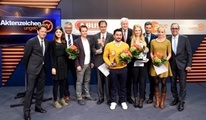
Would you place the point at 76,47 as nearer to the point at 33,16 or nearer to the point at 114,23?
the point at 33,16

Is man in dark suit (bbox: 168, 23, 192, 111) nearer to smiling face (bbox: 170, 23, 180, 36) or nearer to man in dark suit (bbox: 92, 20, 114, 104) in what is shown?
smiling face (bbox: 170, 23, 180, 36)

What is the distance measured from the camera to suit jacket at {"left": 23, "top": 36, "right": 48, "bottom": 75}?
13.1 ft

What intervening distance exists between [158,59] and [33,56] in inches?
84.9

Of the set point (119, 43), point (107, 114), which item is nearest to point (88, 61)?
point (119, 43)

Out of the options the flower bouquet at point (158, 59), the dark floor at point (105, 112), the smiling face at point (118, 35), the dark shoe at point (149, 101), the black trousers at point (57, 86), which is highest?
the smiling face at point (118, 35)

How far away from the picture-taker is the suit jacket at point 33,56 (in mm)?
3992

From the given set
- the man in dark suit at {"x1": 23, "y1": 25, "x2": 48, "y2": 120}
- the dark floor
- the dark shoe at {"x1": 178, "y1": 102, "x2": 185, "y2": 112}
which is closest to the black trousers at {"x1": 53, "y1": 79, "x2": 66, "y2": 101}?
the dark floor

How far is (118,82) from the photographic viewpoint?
15.0ft

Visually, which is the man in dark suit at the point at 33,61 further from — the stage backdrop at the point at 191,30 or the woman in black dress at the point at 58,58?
the stage backdrop at the point at 191,30

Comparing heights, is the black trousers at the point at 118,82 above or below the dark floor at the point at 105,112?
above

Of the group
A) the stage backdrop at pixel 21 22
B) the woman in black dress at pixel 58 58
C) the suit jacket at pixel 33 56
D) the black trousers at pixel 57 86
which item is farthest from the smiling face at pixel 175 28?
the stage backdrop at pixel 21 22

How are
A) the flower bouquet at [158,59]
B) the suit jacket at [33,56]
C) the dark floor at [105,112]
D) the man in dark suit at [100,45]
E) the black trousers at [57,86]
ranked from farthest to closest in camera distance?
1. the man in dark suit at [100,45]
2. the black trousers at [57,86]
3. the flower bouquet at [158,59]
4. the dark floor at [105,112]
5. the suit jacket at [33,56]

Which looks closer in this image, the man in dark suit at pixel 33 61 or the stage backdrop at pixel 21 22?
the man in dark suit at pixel 33 61

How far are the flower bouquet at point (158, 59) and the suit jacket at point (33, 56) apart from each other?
78.6 inches
